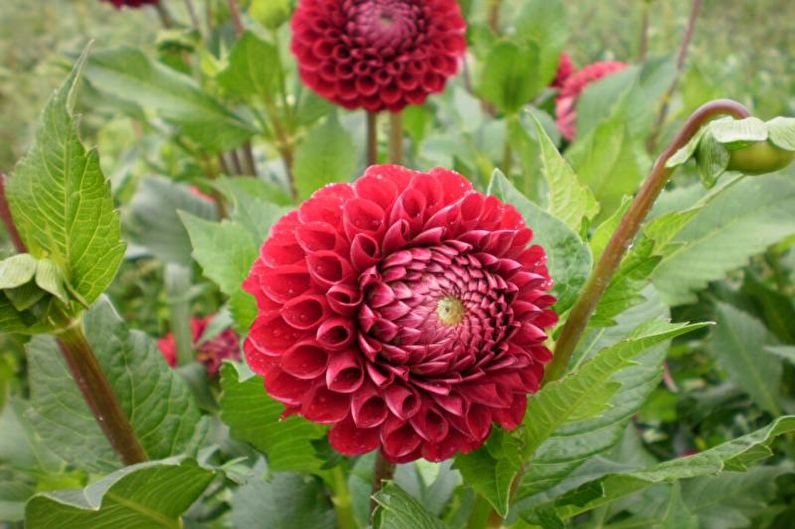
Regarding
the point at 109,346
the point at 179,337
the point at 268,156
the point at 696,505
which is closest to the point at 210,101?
the point at 179,337

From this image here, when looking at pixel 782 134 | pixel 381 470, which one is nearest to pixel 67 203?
pixel 381 470

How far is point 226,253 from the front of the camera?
630mm

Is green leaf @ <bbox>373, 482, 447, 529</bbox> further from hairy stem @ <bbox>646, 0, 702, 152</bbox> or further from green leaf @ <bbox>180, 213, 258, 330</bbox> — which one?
hairy stem @ <bbox>646, 0, 702, 152</bbox>

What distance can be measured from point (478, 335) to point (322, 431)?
18 cm

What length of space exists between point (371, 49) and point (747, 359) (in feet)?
1.69

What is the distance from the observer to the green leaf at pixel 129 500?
460mm

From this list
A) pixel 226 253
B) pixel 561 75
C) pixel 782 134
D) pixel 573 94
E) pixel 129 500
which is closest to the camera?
pixel 782 134

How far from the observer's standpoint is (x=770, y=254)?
1.04m

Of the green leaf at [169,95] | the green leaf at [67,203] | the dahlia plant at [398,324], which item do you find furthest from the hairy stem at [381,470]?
the green leaf at [169,95]

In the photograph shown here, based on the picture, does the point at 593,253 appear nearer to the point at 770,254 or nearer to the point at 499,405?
the point at 499,405

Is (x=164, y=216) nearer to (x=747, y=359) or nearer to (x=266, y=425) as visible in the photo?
(x=266, y=425)

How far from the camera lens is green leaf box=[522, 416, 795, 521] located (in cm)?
48

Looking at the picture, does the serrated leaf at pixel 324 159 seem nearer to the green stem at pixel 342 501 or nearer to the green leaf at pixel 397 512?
the green stem at pixel 342 501

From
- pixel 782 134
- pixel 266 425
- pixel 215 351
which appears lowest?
pixel 215 351
